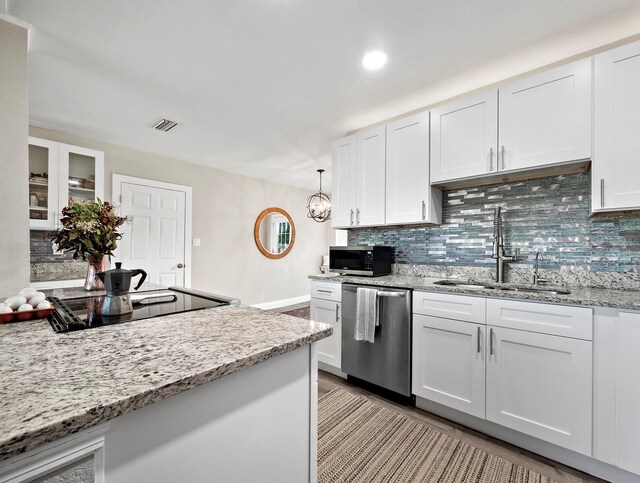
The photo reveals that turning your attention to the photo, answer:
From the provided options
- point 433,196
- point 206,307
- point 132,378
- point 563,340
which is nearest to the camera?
point 132,378

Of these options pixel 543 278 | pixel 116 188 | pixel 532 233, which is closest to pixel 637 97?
pixel 532 233

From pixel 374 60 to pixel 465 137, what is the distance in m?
0.90

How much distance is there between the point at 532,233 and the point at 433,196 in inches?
30.6

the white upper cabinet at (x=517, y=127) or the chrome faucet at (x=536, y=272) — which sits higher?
the white upper cabinet at (x=517, y=127)

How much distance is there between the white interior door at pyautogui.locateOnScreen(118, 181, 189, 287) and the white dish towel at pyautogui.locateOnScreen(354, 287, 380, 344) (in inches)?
116

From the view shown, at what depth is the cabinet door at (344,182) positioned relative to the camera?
3.07 metres

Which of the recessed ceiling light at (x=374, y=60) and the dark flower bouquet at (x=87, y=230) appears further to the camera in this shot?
the recessed ceiling light at (x=374, y=60)

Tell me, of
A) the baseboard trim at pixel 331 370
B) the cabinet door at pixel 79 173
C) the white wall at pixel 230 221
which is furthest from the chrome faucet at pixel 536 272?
the white wall at pixel 230 221

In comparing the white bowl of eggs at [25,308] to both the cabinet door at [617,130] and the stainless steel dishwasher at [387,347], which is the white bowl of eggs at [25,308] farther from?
the cabinet door at [617,130]

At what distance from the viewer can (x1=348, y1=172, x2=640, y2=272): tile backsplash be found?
1.96 m

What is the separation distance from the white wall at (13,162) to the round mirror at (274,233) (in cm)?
380

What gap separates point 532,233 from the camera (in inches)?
89.5

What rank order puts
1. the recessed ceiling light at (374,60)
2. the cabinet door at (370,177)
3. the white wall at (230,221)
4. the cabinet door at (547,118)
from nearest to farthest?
the cabinet door at (547,118) → the recessed ceiling light at (374,60) → the cabinet door at (370,177) → the white wall at (230,221)

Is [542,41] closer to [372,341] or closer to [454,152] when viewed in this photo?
[454,152]
